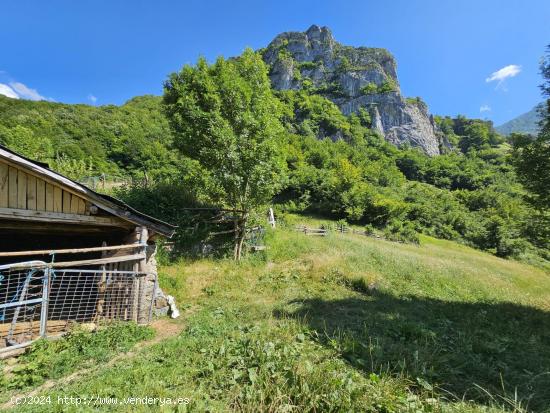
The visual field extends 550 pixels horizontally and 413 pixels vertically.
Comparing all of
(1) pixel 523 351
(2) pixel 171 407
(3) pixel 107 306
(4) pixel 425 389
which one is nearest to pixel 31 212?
(3) pixel 107 306

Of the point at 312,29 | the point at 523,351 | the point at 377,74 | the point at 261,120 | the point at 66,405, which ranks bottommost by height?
the point at 523,351

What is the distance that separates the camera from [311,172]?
48406 millimetres

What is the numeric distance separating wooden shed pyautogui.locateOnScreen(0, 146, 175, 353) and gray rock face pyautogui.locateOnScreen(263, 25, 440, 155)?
11700cm

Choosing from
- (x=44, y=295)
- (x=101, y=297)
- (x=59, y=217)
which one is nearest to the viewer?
(x=44, y=295)

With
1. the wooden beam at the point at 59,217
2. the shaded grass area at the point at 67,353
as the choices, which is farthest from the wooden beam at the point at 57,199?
the shaded grass area at the point at 67,353

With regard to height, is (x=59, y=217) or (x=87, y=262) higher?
(x=59, y=217)

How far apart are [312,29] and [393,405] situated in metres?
166

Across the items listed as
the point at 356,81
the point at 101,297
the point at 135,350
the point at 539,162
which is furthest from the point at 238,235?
the point at 356,81

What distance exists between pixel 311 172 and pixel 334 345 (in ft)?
144

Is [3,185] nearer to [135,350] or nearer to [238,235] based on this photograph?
[135,350]

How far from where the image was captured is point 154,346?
603 cm

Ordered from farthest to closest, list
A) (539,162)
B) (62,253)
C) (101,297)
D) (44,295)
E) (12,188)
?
1. (539,162)
2. (101,297)
3. (62,253)
4. (12,188)
5. (44,295)

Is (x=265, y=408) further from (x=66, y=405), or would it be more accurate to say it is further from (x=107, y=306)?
(x=107, y=306)

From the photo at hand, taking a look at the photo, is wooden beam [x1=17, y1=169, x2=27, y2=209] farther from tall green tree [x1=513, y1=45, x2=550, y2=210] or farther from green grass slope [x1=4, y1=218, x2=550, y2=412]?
tall green tree [x1=513, y1=45, x2=550, y2=210]
